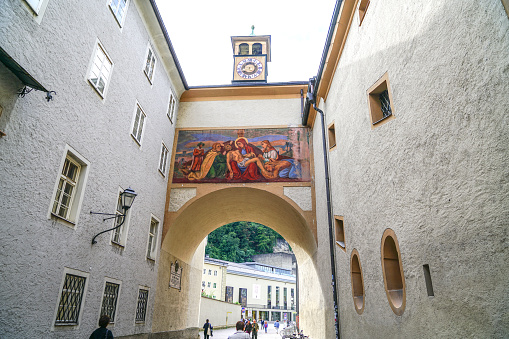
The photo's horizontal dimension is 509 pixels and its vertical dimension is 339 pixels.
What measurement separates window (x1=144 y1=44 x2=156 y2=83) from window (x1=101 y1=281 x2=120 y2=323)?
6747 mm

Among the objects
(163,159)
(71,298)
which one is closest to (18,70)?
(71,298)

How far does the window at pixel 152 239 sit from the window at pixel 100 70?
17.8ft

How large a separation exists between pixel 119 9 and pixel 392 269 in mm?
9622

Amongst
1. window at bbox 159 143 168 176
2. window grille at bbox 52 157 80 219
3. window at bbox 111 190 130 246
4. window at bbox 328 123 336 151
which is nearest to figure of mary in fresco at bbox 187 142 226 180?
window at bbox 159 143 168 176

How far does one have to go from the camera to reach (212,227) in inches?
725

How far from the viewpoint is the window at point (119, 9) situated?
9695mm

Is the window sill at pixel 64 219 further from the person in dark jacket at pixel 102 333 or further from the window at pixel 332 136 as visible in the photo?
the window at pixel 332 136

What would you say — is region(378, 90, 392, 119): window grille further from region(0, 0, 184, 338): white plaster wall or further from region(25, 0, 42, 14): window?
region(25, 0, 42, 14): window

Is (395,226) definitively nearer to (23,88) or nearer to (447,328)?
(447,328)

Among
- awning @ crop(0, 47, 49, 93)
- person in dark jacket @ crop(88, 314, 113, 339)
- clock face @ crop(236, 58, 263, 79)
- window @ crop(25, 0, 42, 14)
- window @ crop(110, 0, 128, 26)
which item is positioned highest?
clock face @ crop(236, 58, 263, 79)

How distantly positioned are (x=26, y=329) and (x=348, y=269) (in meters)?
6.84

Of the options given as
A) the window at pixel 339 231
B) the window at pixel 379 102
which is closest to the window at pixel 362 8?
the window at pixel 379 102

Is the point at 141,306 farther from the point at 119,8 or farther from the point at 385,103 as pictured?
the point at 385,103

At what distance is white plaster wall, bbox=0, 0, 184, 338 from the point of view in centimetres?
600
